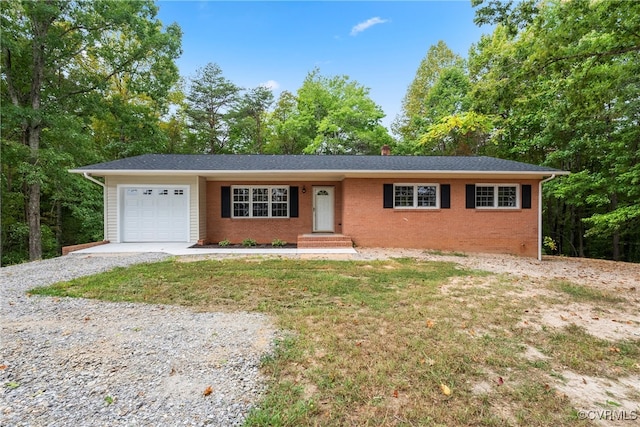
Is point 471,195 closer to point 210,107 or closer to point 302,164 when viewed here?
point 302,164

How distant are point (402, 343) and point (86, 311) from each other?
4134mm

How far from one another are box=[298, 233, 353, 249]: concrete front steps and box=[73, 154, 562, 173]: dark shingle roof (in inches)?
92.4

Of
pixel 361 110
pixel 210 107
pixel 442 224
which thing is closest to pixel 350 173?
pixel 442 224

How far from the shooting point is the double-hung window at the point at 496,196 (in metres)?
10.8

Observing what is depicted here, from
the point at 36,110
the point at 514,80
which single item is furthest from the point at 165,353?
the point at 36,110

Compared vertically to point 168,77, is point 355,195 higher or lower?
lower

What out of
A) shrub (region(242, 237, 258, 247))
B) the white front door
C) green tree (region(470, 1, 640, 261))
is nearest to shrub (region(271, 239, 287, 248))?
shrub (region(242, 237, 258, 247))

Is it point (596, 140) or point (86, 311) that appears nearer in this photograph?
point (86, 311)

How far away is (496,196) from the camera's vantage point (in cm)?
1085

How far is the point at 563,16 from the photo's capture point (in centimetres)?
720

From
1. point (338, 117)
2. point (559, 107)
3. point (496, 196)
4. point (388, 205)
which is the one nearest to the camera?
point (388, 205)

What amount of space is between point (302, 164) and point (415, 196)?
4.36m

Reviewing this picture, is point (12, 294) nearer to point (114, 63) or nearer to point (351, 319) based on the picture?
point (351, 319)

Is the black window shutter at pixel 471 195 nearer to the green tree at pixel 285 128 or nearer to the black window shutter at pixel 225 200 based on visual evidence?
the black window shutter at pixel 225 200
